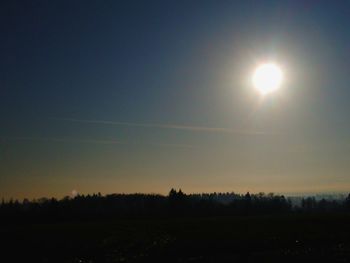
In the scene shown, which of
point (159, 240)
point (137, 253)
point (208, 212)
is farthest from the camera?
point (208, 212)

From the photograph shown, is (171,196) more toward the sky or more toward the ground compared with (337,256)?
more toward the sky

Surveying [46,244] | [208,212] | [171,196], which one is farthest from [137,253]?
[208,212]

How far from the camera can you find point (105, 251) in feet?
115

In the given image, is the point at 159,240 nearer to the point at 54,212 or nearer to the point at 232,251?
the point at 232,251

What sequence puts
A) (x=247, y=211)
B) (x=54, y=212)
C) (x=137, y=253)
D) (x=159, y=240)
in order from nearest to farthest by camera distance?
(x=137, y=253) → (x=159, y=240) → (x=54, y=212) → (x=247, y=211)

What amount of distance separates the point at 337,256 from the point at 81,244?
2078 cm

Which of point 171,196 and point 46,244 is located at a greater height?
point 171,196

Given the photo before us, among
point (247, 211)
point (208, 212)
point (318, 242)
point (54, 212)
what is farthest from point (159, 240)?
point (247, 211)

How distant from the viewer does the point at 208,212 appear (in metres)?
140

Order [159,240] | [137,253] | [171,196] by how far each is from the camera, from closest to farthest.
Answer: [137,253]
[159,240]
[171,196]

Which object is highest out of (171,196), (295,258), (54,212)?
(171,196)

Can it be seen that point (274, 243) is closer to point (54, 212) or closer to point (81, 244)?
point (81, 244)

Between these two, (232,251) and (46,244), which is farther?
(46,244)

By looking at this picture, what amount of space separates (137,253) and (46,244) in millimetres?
10913
